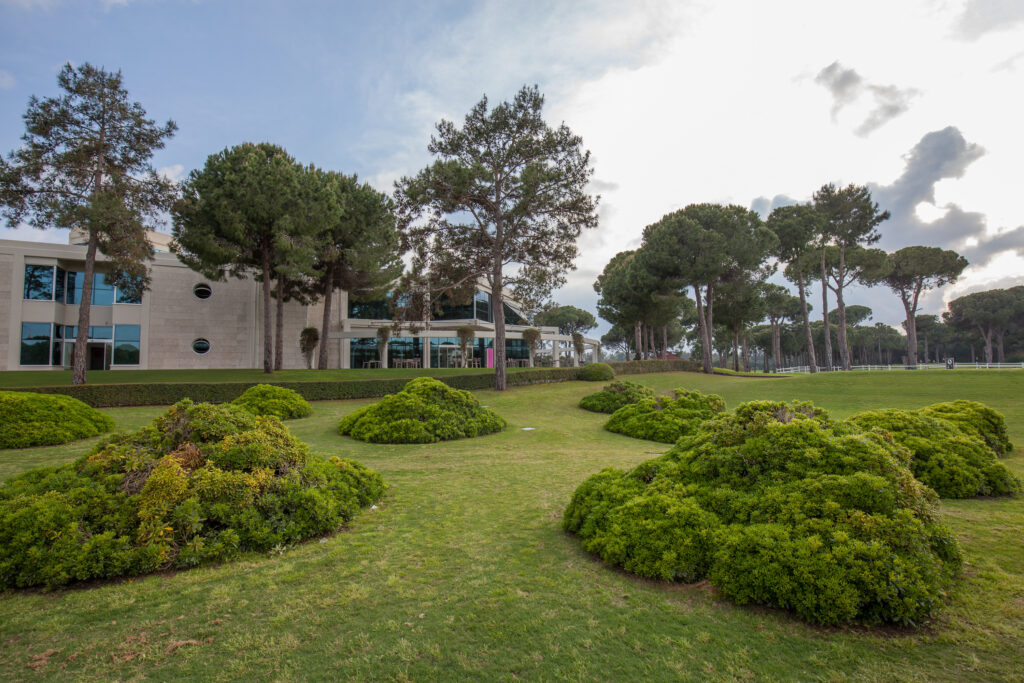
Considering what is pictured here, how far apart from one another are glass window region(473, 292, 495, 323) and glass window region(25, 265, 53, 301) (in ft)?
85.8

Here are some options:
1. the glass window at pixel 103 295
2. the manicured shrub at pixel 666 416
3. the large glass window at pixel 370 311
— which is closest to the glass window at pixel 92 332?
the glass window at pixel 103 295

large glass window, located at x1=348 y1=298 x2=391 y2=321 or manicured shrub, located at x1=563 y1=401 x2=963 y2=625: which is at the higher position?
large glass window, located at x1=348 y1=298 x2=391 y2=321

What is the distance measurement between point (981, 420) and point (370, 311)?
3449 cm

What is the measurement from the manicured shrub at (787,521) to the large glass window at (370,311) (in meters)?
33.6

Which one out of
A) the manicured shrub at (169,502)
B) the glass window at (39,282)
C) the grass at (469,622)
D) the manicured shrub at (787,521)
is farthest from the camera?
the glass window at (39,282)

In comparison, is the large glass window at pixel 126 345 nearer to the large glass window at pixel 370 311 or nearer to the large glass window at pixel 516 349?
the large glass window at pixel 370 311

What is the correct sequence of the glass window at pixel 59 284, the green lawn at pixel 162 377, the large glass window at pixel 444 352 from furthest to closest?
1. the large glass window at pixel 444 352
2. the glass window at pixel 59 284
3. the green lawn at pixel 162 377

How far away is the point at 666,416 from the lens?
1101 cm

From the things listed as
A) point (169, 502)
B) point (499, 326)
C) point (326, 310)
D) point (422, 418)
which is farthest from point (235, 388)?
point (169, 502)

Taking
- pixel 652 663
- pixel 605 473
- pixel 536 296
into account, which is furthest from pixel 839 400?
pixel 652 663

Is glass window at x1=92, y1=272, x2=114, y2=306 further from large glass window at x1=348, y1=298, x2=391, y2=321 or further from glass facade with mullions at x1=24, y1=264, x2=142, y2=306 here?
large glass window at x1=348, y1=298, x2=391, y2=321

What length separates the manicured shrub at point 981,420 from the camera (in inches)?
282

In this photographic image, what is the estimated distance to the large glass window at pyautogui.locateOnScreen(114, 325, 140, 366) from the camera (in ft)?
86.3

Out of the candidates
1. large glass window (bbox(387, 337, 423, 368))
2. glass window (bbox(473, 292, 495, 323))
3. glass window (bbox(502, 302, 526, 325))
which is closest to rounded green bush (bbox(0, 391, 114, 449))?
large glass window (bbox(387, 337, 423, 368))
